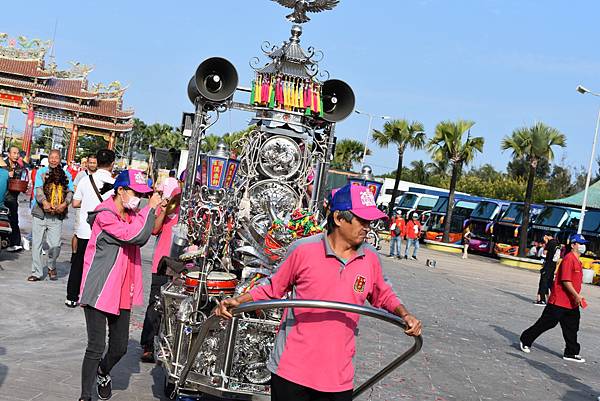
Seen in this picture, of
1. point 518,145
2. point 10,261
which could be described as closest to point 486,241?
point 518,145

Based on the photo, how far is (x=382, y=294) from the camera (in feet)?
13.3

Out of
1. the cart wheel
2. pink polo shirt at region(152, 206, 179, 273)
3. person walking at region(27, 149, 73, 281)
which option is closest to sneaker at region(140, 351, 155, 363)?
pink polo shirt at region(152, 206, 179, 273)

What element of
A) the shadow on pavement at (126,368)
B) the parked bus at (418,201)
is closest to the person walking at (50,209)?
the shadow on pavement at (126,368)

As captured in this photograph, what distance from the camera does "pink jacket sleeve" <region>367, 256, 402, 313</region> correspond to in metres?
4.03

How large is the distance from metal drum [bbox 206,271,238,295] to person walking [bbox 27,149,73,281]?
560 centimetres

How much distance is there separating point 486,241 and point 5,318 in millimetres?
39944

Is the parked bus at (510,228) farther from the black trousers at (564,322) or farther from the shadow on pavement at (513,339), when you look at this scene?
the black trousers at (564,322)

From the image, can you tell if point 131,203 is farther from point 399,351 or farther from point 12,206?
point 12,206

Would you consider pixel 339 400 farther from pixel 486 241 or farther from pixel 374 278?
pixel 486 241

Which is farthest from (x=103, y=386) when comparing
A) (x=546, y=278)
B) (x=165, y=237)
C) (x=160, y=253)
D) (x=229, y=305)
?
(x=546, y=278)

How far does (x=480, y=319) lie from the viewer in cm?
1377

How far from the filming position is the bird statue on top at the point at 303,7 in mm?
7977

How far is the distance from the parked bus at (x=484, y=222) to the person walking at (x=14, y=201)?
34.7 metres

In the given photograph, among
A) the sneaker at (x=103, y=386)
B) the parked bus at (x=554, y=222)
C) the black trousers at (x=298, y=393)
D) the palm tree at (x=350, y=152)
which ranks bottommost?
the sneaker at (x=103, y=386)
